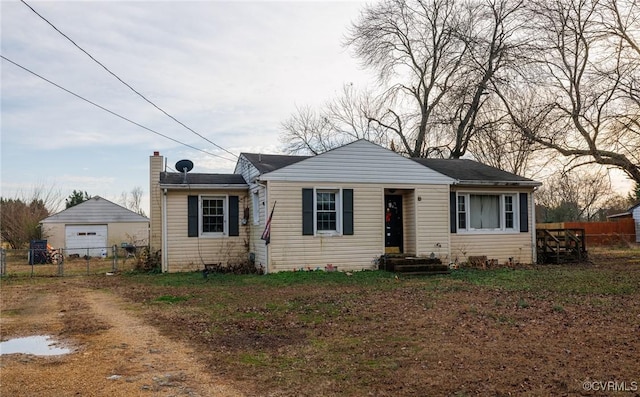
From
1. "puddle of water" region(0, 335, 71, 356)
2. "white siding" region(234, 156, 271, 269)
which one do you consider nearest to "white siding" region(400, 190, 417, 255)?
"white siding" region(234, 156, 271, 269)

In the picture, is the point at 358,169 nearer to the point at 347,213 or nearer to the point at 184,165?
the point at 347,213

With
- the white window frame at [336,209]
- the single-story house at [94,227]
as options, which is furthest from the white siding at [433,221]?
the single-story house at [94,227]

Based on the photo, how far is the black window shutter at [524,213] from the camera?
1838cm

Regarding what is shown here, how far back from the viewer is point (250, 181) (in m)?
17.2

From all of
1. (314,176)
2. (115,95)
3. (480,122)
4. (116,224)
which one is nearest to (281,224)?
(314,176)

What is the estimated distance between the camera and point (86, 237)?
30812 millimetres

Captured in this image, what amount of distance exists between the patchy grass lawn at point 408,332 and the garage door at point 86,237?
1960cm

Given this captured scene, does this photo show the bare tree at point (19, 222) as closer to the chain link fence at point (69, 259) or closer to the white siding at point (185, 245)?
the chain link fence at point (69, 259)

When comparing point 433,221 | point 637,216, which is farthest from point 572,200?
point 433,221

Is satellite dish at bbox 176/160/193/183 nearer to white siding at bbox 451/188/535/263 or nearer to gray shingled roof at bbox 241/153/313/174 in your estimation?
gray shingled roof at bbox 241/153/313/174

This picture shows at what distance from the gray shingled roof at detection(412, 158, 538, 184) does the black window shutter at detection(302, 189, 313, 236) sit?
564 cm

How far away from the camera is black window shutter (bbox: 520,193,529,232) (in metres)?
18.4

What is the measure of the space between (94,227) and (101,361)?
27.7 metres

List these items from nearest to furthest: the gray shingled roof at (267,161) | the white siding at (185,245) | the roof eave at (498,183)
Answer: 1. the gray shingled roof at (267,161)
2. the white siding at (185,245)
3. the roof eave at (498,183)
